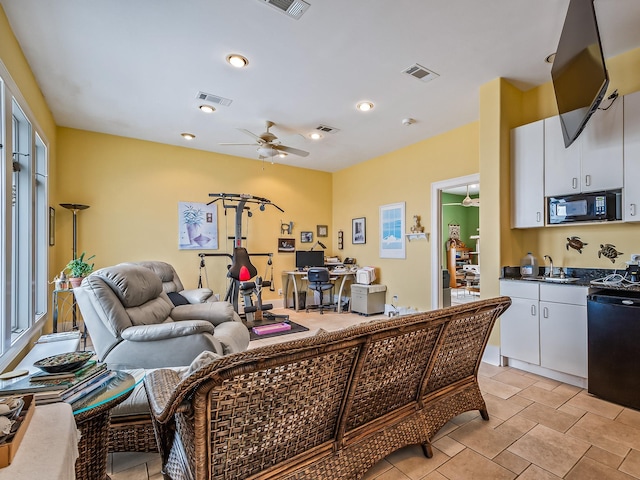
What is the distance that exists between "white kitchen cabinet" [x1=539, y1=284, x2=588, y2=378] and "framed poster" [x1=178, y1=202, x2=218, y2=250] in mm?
4945

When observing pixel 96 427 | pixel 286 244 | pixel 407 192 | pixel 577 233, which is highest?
pixel 407 192

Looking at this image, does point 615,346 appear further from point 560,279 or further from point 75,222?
point 75,222

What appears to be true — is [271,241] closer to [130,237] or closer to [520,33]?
[130,237]

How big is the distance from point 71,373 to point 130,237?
13.3ft

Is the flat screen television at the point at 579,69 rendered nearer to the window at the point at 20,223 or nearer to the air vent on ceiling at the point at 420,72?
the air vent on ceiling at the point at 420,72

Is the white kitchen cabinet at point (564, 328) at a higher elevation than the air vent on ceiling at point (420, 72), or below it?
below

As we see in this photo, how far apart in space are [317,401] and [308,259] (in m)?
5.11

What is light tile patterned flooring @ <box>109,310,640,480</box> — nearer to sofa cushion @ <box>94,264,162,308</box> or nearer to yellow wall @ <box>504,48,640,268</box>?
A: sofa cushion @ <box>94,264,162,308</box>

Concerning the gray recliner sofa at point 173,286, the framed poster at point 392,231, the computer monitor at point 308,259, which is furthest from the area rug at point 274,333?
the framed poster at point 392,231

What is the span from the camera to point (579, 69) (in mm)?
2094

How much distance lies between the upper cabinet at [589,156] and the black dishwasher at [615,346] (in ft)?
3.22

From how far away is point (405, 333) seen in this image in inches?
60.5

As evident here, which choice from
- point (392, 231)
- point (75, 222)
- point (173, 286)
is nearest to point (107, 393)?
point (173, 286)

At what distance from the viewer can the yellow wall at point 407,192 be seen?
15.1 feet
